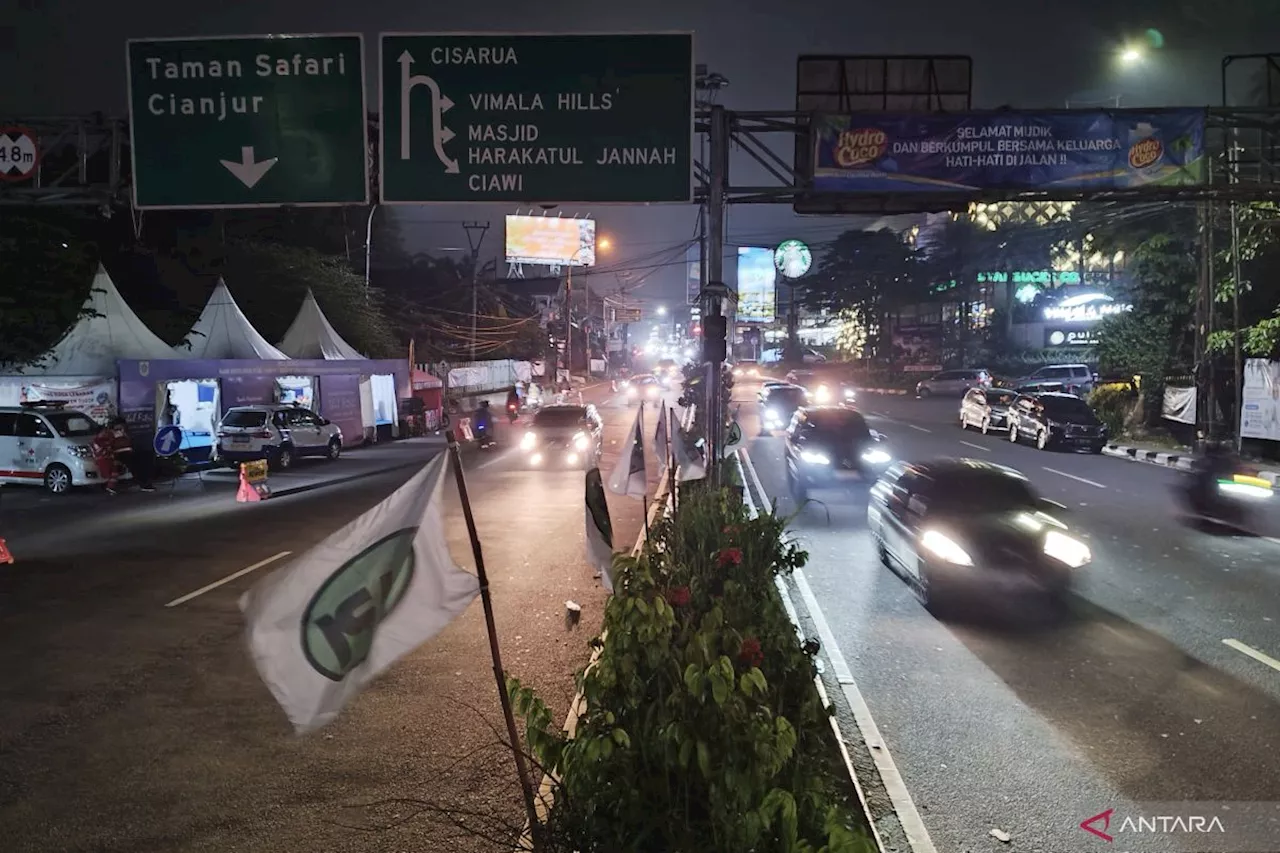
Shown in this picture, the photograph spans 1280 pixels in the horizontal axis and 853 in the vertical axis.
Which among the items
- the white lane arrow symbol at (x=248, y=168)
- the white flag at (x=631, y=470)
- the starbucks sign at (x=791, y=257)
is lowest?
the white flag at (x=631, y=470)

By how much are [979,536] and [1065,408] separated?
63.6ft

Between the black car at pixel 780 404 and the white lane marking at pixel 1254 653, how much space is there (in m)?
24.1

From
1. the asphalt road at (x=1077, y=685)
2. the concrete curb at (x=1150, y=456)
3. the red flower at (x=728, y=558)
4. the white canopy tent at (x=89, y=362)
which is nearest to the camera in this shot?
the asphalt road at (x=1077, y=685)

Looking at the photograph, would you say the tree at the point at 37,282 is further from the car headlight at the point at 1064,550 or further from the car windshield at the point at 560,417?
the car headlight at the point at 1064,550

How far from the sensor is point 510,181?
10.9 meters

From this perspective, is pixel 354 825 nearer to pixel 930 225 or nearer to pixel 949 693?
pixel 949 693

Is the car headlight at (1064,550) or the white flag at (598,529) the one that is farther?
the car headlight at (1064,550)

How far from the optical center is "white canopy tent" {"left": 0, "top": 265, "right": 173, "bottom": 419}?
20.2m

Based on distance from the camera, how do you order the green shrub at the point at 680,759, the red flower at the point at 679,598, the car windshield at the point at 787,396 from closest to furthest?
the green shrub at the point at 680,759, the red flower at the point at 679,598, the car windshield at the point at 787,396

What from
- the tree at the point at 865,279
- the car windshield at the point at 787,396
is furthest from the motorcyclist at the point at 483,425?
the tree at the point at 865,279

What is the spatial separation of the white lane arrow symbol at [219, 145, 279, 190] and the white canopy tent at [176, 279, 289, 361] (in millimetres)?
13629

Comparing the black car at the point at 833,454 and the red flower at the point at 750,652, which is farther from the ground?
the red flower at the point at 750,652

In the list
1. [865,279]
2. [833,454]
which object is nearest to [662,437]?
[833,454]

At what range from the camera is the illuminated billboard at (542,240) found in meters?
67.9
